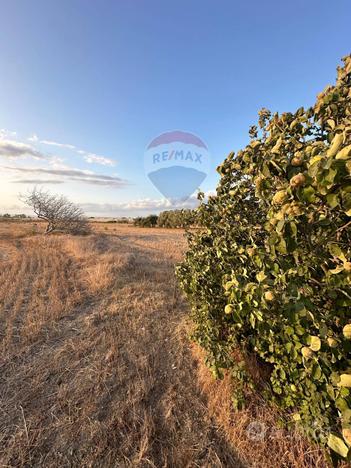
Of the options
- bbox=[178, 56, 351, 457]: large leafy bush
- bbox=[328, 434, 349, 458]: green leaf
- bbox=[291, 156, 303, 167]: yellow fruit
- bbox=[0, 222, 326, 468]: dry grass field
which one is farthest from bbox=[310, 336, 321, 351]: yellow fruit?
bbox=[0, 222, 326, 468]: dry grass field

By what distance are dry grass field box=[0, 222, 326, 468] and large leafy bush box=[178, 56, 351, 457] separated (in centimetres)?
47

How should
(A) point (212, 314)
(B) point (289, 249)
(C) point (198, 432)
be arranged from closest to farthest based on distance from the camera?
(B) point (289, 249)
(C) point (198, 432)
(A) point (212, 314)

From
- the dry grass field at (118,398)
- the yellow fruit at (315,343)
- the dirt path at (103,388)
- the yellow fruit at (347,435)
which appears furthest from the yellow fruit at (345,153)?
the dirt path at (103,388)

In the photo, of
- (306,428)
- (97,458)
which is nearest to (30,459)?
(97,458)

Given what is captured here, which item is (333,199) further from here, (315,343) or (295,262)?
(315,343)

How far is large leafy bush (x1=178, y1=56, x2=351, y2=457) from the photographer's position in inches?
34.0

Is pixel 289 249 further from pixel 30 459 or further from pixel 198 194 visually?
pixel 30 459

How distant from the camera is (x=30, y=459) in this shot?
1765mm

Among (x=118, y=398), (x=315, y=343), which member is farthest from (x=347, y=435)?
(x=118, y=398)

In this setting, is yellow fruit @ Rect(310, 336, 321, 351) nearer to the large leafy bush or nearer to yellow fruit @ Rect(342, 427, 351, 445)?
the large leafy bush

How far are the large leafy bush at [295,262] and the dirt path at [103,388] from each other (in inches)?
25.2

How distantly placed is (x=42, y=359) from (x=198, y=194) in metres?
3.11

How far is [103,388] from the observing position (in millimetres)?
2434

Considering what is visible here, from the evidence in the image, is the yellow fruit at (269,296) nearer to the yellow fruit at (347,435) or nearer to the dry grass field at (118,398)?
the yellow fruit at (347,435)
